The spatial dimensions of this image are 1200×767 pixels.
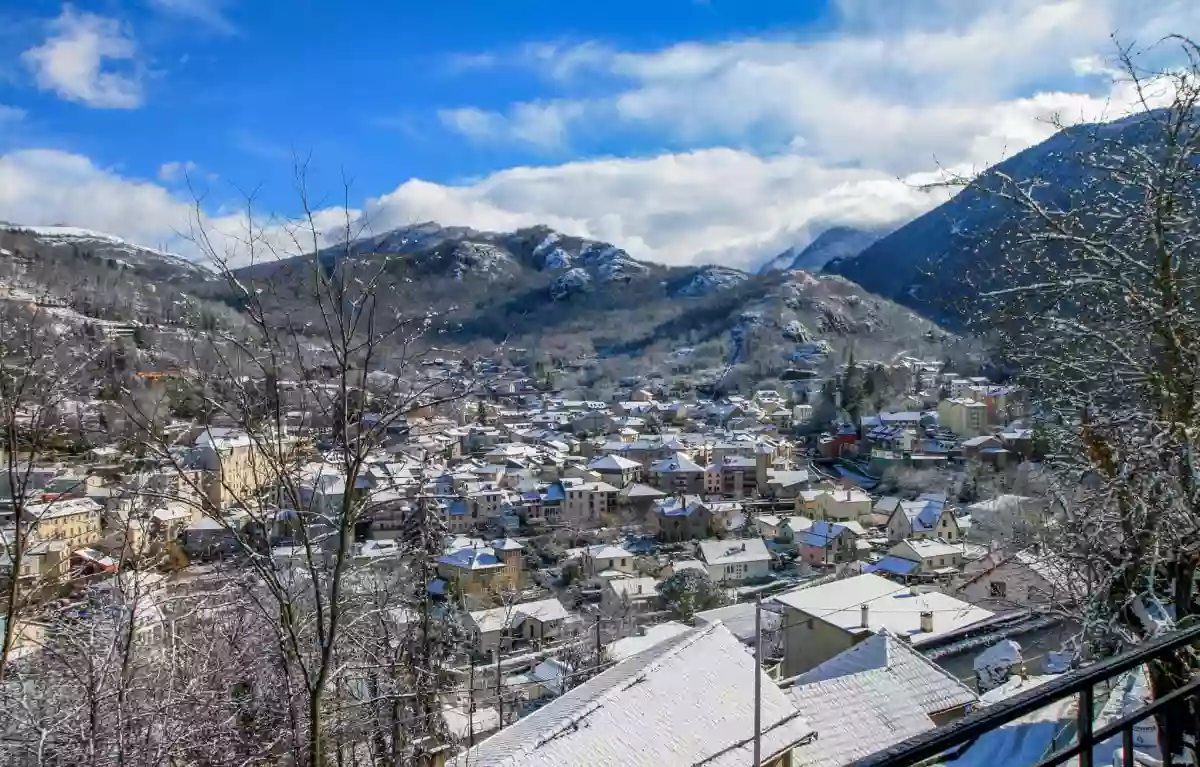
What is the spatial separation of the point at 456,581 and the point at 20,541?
54.1 ft

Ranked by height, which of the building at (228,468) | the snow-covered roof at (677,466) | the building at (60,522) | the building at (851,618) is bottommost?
the snow-covered roof at (677,466)

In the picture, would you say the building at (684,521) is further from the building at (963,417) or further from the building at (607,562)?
the building at (963,417)

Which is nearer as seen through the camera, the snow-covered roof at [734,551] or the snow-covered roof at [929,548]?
the snow-covered roof at [929,548]

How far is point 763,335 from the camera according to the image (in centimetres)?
7962

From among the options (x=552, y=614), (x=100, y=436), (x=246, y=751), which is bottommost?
(x=552, y=614)

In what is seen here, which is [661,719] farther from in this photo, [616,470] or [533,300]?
[533,300]

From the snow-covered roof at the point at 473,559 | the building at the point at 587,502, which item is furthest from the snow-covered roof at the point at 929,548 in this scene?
the building at the point at 587,502

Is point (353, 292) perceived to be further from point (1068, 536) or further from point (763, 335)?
point (763, 335)

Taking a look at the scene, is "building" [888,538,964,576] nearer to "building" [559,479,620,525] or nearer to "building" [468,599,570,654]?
"building" [468,599,570,654]

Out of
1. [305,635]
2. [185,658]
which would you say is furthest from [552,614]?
[305,635]

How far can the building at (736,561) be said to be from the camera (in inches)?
856

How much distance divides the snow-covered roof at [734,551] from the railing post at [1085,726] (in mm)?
21407

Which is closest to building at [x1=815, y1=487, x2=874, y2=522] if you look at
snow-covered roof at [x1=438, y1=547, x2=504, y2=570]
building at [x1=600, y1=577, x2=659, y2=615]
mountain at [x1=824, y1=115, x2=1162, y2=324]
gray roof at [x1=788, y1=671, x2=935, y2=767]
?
building at [x1=600, y1=577, x2=659, y2=615]

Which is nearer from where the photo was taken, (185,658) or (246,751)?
(246,751)
